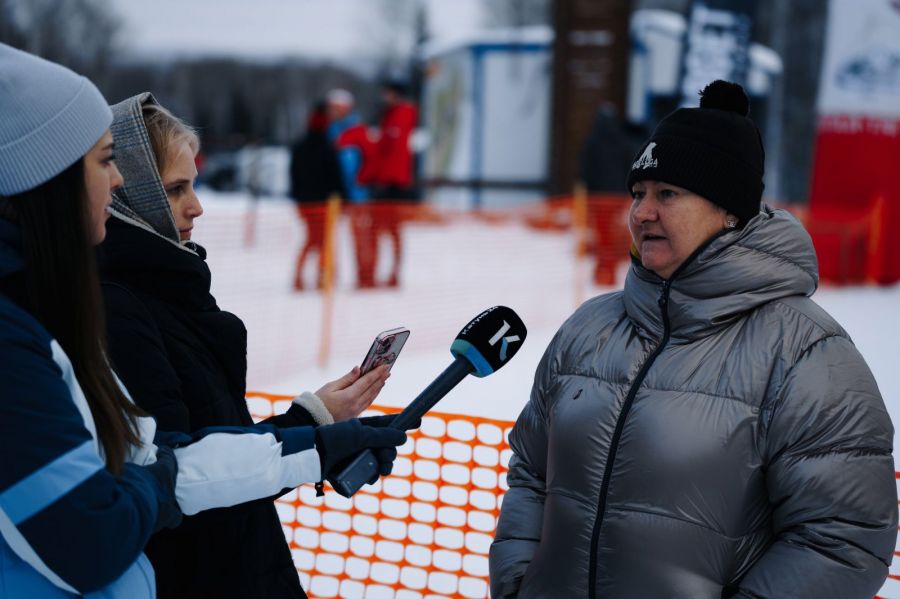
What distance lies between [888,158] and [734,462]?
33.2 feet

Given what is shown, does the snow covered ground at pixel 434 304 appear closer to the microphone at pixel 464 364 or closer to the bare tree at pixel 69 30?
the microphone at pixel 464 364

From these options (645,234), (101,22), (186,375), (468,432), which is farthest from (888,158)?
(101,22)

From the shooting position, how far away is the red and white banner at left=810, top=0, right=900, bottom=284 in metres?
10.1

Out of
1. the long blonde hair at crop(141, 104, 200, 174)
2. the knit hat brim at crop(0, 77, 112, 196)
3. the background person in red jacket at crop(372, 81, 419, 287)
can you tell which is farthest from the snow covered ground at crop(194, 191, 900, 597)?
the knit hat brim at crop(0, 77, 112, 196)

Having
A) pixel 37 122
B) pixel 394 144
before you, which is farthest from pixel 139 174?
pixel 394 144

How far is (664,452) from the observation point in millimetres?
1788

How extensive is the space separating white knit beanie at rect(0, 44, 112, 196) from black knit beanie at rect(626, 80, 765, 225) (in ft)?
3.88

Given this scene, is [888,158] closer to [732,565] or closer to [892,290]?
[892,290]

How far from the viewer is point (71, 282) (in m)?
1.33

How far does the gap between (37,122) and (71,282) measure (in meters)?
0.24

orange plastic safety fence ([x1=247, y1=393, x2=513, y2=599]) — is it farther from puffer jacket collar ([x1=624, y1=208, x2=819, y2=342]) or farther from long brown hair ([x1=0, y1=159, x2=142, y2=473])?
long brown hair ([x1=0, y1=159, x2=142, y2=473])

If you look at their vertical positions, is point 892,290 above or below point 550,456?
below

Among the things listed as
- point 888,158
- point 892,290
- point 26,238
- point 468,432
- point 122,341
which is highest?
point 26,238

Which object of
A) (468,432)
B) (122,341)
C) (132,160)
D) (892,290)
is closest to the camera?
(122,341)
